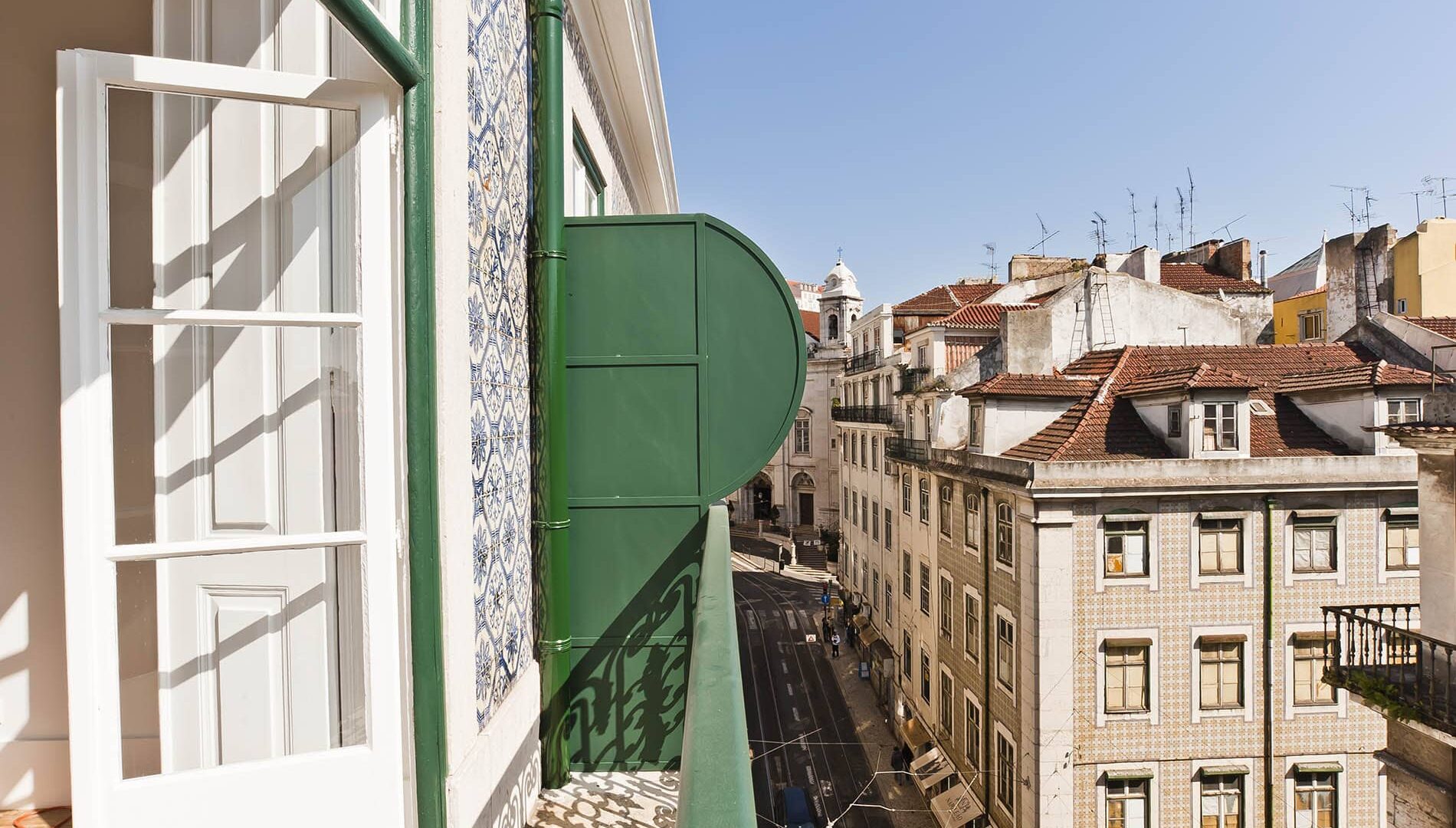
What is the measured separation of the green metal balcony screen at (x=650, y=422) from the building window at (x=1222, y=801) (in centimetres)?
1459

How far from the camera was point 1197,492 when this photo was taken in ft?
43.2

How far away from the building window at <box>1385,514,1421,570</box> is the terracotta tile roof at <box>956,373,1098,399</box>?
18.2 ft

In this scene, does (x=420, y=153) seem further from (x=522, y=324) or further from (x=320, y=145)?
(x=522, y=324)

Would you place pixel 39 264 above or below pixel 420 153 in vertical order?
below

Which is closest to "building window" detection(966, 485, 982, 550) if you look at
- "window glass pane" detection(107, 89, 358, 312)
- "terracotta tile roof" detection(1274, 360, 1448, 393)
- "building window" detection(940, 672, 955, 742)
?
"building window" detection(940, 672, 955, 742)

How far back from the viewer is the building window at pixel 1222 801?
520 inches

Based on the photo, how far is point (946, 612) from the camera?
17.3 meters

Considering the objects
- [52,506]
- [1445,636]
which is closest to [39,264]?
[52,506]

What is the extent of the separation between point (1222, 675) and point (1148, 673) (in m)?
1.44

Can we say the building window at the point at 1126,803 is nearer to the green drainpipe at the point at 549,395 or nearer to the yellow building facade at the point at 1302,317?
the green drainpipe at the point at 549,395

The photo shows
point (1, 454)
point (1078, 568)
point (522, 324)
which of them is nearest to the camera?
point (1, 454)

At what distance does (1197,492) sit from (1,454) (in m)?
15.3

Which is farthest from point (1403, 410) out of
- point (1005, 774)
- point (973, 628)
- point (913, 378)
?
point (913, 378)

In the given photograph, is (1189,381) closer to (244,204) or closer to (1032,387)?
(1032,387)
